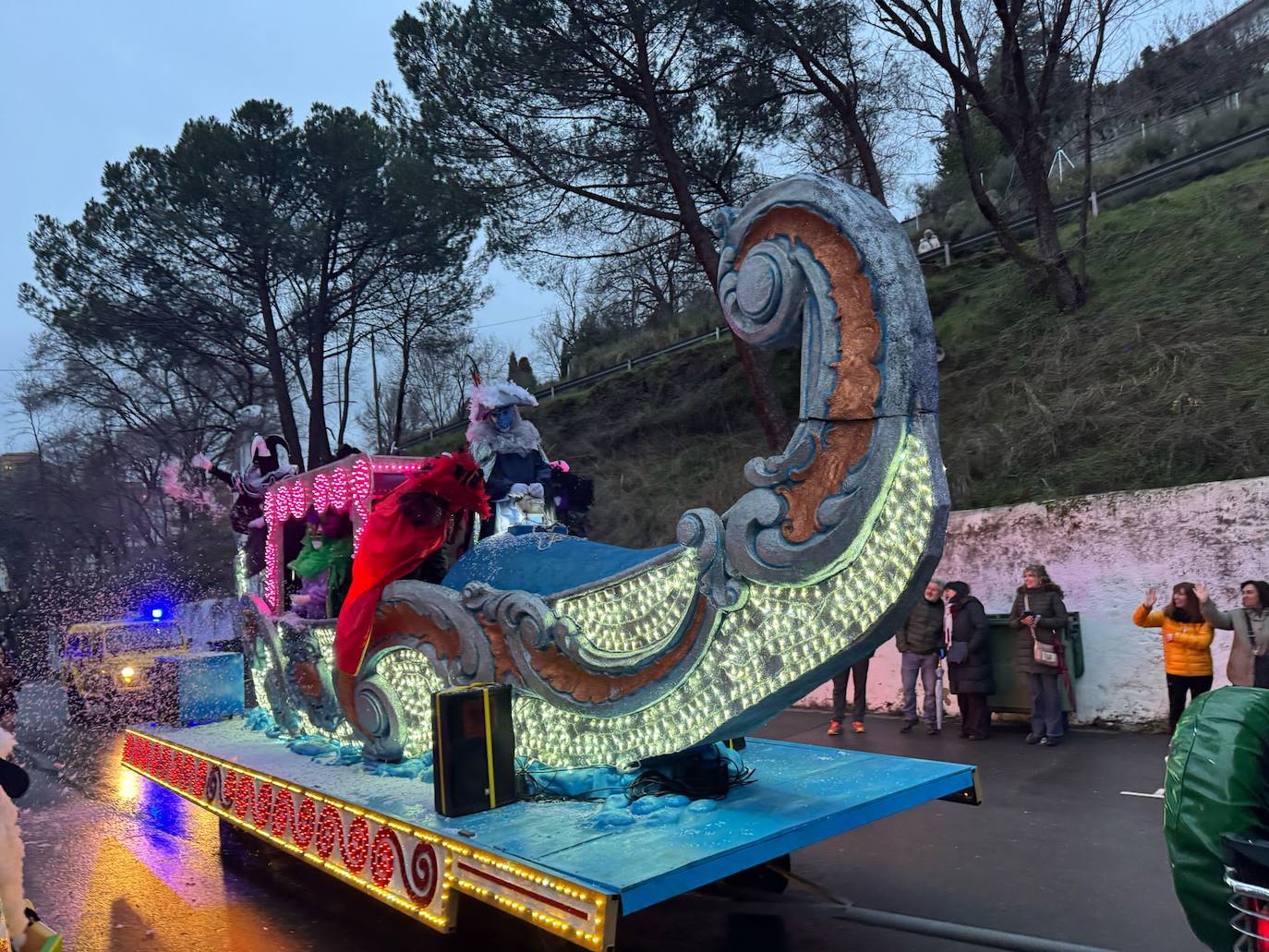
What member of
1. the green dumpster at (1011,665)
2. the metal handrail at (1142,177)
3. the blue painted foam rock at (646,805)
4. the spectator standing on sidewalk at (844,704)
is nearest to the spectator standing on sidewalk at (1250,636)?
the green dumpster at (1011,665)

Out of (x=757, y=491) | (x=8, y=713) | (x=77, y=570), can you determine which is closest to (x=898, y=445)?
(x=757, y=491)

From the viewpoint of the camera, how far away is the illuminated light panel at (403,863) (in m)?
2.93

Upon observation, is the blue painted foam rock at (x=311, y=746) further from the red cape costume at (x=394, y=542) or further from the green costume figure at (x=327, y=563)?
the green costume figure at (x=327, y=563)

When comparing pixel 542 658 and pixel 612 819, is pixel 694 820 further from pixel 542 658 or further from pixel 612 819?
pixel 542 658

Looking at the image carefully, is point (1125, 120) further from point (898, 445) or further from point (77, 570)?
point (77, 570)

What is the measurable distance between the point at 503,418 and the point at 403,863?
2634mm

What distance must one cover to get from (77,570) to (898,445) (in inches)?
1109

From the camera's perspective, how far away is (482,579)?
4.81 m

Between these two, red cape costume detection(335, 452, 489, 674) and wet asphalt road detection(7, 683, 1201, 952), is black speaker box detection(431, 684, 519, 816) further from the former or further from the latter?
red cape costume detection(335, 452, 489, 674)

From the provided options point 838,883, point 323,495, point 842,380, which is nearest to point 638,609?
point 842,380

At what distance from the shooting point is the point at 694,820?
354 centimetres

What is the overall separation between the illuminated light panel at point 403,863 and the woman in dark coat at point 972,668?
5929 millimetres

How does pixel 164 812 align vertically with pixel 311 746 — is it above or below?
below

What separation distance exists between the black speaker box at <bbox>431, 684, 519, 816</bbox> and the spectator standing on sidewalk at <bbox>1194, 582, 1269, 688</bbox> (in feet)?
18.0
